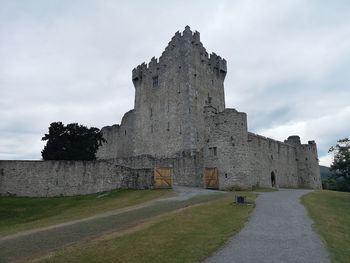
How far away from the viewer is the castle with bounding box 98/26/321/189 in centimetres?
3534

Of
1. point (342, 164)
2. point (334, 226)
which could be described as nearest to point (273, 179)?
point (342, 164)

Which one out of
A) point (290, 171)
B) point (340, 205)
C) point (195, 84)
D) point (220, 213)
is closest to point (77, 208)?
point (220, 213)

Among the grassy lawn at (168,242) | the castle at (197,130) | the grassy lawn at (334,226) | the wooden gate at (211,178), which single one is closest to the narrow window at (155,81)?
the castle at (197,130)

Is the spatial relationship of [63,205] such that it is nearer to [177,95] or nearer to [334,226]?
[334,226]

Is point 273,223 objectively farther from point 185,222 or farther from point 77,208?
point 77,208

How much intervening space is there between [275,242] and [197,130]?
1291 inches

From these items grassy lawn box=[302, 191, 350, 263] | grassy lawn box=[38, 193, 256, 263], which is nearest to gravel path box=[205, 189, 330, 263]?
grassy lawn box=[302, 191, 350, 263]

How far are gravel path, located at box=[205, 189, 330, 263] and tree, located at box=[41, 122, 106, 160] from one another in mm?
23999

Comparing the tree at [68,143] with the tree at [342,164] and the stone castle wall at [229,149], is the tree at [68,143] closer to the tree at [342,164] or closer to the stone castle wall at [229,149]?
the stone castle wall at [229,149]

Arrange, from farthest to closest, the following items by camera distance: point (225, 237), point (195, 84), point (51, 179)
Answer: point (195, 84) < point (51, 179) < point (225, 237)

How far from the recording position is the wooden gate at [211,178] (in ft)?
114

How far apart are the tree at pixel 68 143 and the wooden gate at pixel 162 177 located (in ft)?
33.4

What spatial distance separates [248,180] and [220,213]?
16158 mm

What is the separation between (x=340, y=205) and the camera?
83.2 ft
